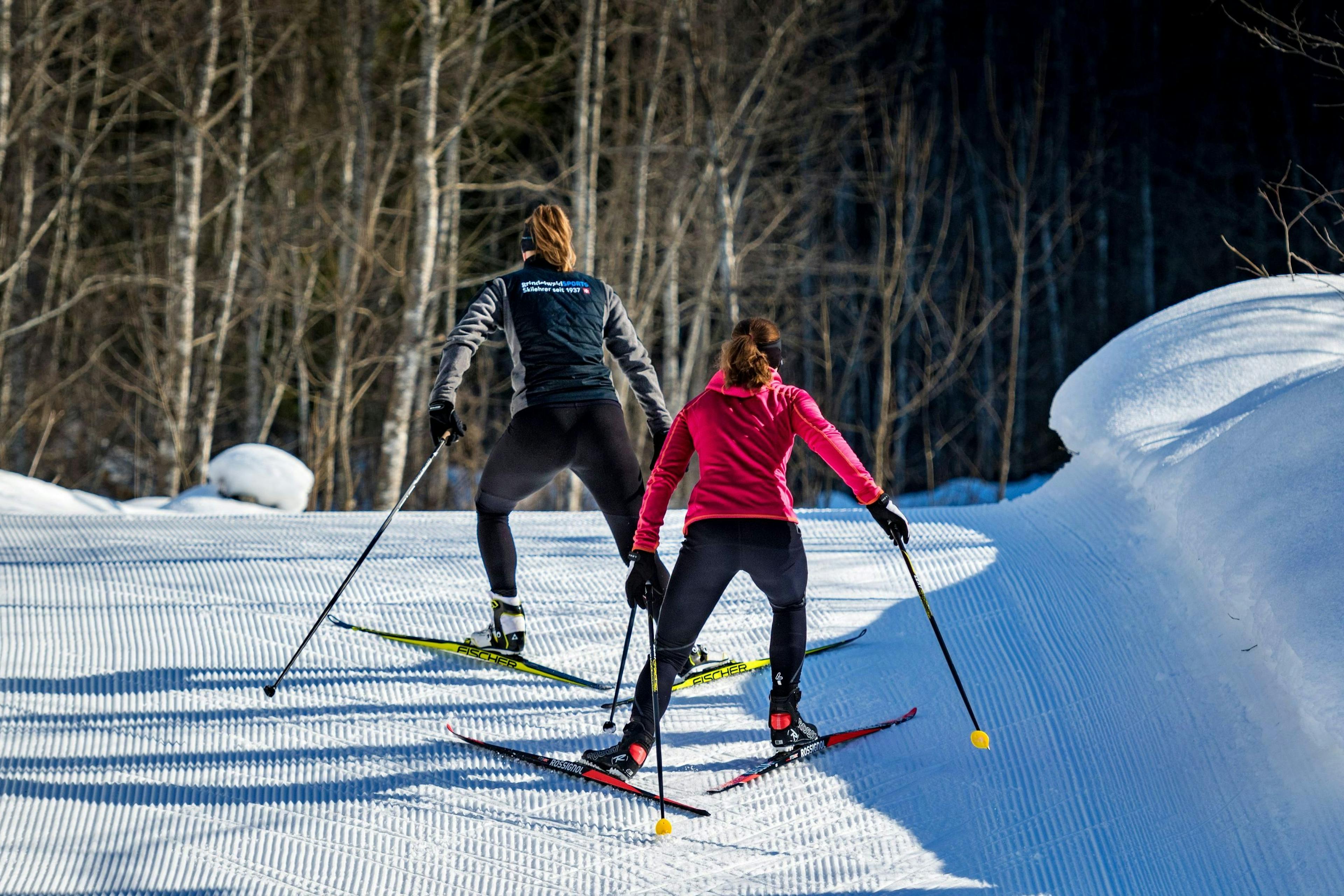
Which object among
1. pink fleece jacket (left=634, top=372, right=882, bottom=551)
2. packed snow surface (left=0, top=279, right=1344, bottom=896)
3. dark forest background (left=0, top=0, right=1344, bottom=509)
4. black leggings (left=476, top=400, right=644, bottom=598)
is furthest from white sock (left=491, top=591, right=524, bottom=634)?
dark forest background (left=0, top=0, right=1344, bottom=509)

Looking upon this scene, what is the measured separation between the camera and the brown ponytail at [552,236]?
12.2 ft

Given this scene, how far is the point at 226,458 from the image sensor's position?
8.05 metres

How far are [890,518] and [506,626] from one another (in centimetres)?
160

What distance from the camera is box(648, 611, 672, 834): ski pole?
280cm

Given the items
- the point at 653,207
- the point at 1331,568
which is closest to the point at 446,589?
the point at 1331,568

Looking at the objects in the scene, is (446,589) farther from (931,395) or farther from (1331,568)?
(931,395)

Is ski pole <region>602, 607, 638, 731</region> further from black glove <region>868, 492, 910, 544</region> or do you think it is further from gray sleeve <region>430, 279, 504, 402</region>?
gray sleeve <region>430, 279, 504, 402</region>

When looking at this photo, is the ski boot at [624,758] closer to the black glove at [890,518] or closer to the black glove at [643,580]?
the black glove at [643,580]

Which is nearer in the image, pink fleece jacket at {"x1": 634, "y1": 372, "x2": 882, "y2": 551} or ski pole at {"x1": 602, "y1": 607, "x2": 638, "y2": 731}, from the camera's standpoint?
pink fleece jacket at {"x1": 634, "y1": 372, "x2": 882, "y2": 551}

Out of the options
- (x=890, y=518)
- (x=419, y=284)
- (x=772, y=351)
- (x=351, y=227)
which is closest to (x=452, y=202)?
(x=351, y=227)

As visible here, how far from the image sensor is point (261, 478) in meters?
→ 7.95

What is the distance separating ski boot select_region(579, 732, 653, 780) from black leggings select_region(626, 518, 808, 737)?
0.08ft

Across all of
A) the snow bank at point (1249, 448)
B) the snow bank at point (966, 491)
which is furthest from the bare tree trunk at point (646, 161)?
the snow bank at point (1249, 448)

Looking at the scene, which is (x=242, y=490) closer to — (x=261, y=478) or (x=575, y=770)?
(x=261, y=478)
